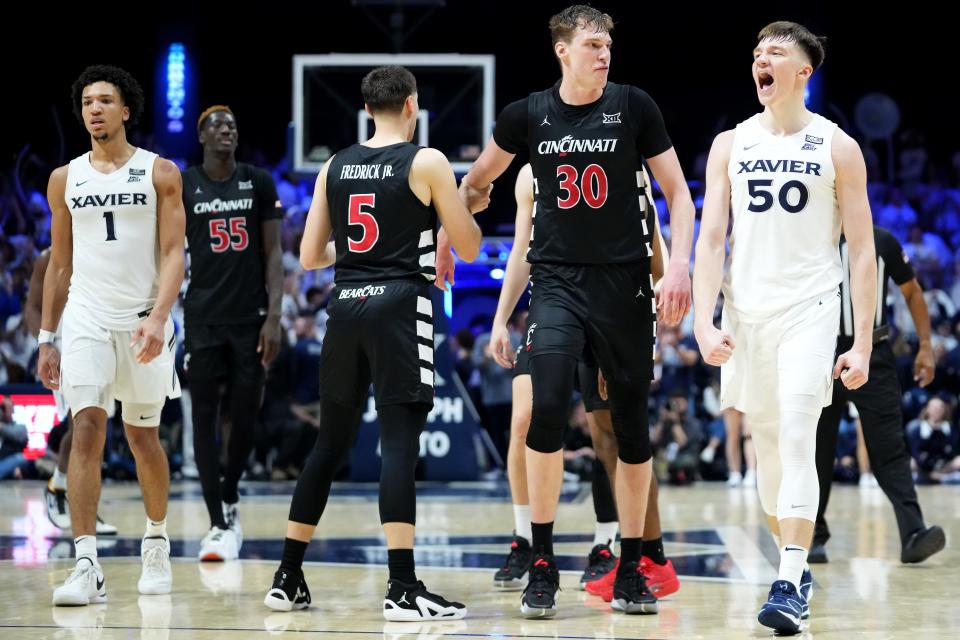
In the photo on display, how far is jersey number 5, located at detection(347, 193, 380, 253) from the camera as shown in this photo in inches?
196

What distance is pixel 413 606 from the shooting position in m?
4.82

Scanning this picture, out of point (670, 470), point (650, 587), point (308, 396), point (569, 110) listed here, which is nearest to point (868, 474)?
point (670, 470)

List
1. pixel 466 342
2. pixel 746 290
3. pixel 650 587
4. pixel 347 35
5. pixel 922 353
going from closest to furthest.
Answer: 1. pixel 746 290
2. pixel 650 587
3. pixel 922 353
4. pixel 466 342
5. pixel 347 35

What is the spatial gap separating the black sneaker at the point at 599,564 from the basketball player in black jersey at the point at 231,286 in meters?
2.04

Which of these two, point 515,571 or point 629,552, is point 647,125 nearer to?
point 629,552

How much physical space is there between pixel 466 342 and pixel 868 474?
443 centimetres

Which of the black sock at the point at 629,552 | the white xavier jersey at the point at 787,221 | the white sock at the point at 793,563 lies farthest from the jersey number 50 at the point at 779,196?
the black sock at the point at 629,552

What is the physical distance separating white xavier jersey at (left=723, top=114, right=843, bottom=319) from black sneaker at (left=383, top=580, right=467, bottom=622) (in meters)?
1.58

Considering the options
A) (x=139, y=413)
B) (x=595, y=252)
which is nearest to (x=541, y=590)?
(x=595, y=252)

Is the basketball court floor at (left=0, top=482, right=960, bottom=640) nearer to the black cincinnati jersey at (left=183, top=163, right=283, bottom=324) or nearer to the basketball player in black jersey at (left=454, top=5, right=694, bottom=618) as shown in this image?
the basketball player in black jersey at (left=454, top=5, right=694, bottom=618)

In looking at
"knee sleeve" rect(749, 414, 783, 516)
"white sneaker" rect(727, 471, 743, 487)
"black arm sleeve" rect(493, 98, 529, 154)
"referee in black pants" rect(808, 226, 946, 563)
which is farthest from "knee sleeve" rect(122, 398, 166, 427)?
"white sneaker" rect(727, 471, 743, 487)

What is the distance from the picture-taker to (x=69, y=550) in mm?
6949

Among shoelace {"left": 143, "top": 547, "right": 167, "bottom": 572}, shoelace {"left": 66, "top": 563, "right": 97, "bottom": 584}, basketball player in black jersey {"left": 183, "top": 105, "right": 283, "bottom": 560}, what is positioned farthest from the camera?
basketball player in black jersey {"left": 183, "top": 105, "right": 283, "bottom": 560}

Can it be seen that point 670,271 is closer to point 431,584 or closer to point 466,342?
point 431,584
